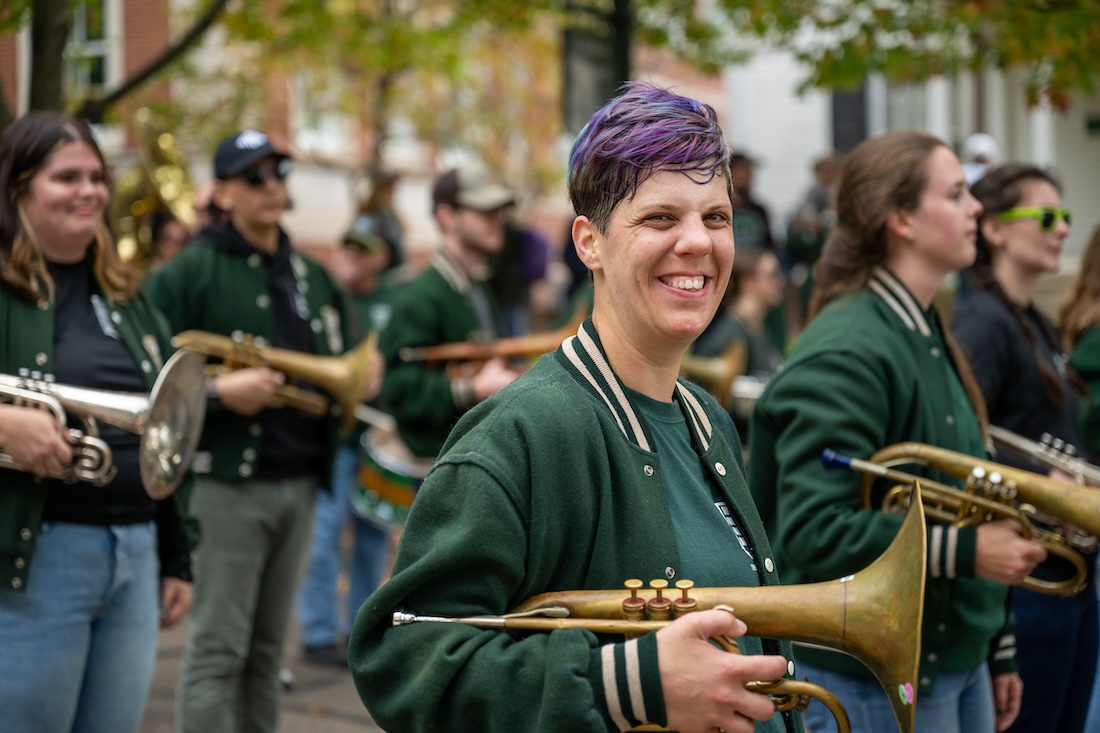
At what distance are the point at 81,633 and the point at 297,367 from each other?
Answer: 1.67m

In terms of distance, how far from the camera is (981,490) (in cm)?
344

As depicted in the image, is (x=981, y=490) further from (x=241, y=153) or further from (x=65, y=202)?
(x=241, y=153)

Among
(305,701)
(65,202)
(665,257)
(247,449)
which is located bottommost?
(305,701)

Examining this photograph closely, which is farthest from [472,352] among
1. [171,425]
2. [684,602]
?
[684,602]

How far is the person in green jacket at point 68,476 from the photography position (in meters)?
3.56

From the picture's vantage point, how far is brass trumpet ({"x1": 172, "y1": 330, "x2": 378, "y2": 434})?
5023mm

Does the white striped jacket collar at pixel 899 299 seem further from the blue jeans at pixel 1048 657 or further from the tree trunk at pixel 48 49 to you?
the tree trunk at pixel 48 49

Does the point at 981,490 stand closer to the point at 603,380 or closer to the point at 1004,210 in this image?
the point at 603,380

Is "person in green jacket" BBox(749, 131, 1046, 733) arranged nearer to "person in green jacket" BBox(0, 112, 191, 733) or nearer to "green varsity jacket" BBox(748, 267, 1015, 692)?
"green varsity jacket" BBox(748, 267, 1015, 692)

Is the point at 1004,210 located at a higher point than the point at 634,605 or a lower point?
higher

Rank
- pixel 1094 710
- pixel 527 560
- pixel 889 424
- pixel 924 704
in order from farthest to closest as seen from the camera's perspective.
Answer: pixel 1094 710
pixel 889 424
pixel 924 704
pixel 527 560

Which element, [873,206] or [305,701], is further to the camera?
[305,701]

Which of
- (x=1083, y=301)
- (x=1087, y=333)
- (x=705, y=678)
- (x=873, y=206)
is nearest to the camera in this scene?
(x=705, y=678)

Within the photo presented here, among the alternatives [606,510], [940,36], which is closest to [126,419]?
[606,510]
